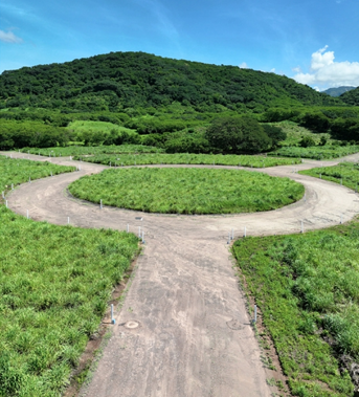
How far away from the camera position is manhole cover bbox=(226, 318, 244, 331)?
28.7ft

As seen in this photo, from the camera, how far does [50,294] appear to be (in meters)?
9.83

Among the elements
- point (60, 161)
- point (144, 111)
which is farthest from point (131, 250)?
point (144, 111)

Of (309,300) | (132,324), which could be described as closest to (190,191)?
(309,300)

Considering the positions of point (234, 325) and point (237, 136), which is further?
point (237, 136)

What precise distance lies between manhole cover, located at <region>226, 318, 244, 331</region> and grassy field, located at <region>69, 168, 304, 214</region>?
11.4 m

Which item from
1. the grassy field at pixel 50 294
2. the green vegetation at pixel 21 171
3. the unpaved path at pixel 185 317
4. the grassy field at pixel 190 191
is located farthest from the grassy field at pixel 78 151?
the grassy field at pixel 50 294

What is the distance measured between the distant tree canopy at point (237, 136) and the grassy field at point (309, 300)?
39.7 m

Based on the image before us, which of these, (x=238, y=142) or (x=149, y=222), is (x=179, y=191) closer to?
(x=149, y=222)

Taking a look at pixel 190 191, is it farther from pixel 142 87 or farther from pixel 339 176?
pixel 142 87

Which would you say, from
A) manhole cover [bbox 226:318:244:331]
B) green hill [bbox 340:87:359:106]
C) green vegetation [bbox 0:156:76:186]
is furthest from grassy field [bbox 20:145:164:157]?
green hill [bbox 340:87:359:106]

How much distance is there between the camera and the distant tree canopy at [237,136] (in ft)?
177

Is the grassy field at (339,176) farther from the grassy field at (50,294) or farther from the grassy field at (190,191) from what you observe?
the grassy field at (50,294)

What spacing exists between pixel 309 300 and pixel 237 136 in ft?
152

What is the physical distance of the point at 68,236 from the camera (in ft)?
51.2
